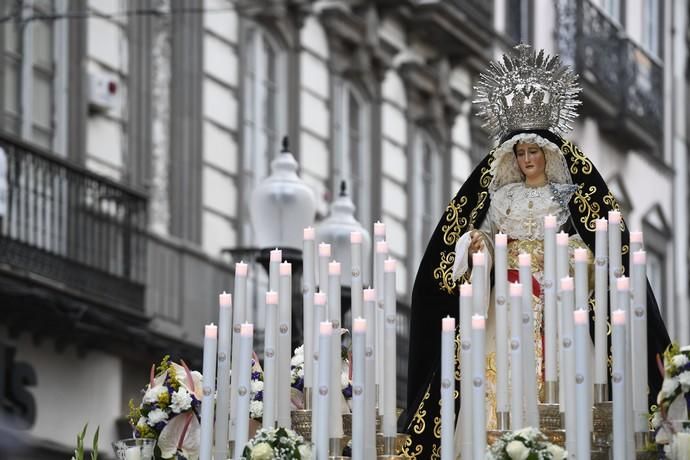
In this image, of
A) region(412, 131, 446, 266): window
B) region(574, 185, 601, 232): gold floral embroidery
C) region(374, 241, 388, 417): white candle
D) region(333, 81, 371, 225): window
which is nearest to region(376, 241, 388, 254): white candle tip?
region(374, 241, 388, 417): white candle

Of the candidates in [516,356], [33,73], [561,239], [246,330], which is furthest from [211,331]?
[33,73]

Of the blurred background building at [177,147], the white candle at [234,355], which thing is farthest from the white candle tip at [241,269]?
the blurred background building at [177,147]

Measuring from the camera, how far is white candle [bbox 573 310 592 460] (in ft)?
34.3

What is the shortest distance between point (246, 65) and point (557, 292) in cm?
1562

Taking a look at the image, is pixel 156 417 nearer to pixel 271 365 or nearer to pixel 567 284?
pixel 271 365

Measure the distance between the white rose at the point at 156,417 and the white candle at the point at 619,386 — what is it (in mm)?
2108

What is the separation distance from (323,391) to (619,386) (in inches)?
42.6

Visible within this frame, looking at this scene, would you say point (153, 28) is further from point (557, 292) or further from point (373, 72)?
point (557, 292)

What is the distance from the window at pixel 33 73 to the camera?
2275cm

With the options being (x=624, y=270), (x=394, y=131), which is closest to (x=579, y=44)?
(x=394, y=131)

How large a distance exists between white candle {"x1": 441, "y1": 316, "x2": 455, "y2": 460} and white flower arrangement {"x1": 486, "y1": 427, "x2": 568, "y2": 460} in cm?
15

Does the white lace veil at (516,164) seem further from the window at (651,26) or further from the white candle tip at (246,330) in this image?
the window at (651,26)

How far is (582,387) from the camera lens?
10555 mm

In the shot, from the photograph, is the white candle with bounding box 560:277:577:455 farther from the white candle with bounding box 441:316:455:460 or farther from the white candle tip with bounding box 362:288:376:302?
the white candle tip with bounding box 362:288:376:302
